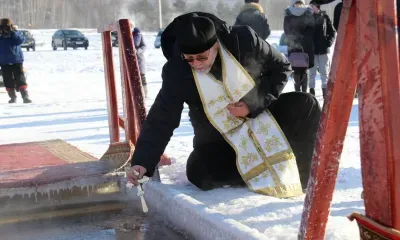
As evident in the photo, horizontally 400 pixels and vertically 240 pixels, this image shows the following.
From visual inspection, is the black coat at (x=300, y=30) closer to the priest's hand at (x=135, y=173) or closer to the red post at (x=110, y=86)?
the red post at (x=110, y=86)

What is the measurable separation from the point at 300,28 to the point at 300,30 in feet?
0.08

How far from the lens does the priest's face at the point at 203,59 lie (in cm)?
258

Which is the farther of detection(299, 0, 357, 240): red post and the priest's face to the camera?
the priest's face

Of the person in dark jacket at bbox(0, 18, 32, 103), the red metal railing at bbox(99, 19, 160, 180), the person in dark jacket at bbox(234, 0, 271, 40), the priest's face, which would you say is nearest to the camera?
the priest's face

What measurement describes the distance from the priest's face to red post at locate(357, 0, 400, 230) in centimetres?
123

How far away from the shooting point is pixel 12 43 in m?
9.27

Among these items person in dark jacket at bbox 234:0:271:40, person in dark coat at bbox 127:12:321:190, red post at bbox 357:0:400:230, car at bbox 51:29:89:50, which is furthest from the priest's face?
car at bbox 51:29:89:50

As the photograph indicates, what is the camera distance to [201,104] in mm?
2895

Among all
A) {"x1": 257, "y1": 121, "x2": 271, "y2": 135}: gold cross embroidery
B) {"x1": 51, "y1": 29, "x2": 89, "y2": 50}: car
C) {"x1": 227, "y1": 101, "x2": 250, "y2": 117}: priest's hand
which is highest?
{"x1": 227, "y1": 101, "x2": 250, "y2": 117}: priest's hand

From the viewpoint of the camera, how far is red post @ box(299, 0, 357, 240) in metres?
1.51

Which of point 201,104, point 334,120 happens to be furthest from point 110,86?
point 334,120

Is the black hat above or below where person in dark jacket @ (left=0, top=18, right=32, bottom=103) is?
above

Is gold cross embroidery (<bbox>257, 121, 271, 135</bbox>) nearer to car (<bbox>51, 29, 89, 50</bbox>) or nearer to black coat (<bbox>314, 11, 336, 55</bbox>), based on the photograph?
black coat (<bbox>314, 11, 336, 55</bbox>)

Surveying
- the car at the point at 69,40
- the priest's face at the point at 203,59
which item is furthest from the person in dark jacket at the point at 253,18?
the car at the point at 69,40
